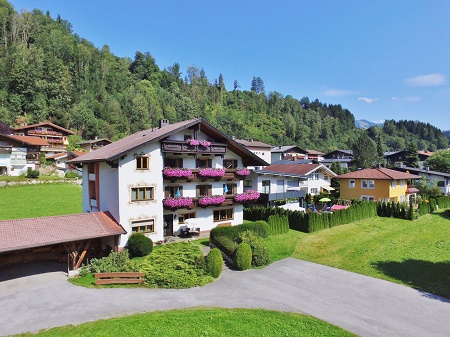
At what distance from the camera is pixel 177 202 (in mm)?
25750

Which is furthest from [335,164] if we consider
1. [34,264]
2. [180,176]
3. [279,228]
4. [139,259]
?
[34,264]

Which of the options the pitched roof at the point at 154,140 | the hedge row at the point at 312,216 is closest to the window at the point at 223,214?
the hedge row at the point at 312,216

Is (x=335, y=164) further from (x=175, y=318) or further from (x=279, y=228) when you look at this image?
(x=175, y=318)

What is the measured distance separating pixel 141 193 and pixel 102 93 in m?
93.1

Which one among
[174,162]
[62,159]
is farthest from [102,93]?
[174,162]

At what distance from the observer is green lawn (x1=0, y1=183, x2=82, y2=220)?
106ft

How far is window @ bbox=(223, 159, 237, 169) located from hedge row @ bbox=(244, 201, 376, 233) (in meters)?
6.71

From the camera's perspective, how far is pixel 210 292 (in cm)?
1712

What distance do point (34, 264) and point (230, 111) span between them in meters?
134

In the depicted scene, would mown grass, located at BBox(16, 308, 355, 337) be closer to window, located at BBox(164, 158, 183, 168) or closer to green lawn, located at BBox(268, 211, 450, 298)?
green lawn, located at BBox(268, 211, 450, 298)

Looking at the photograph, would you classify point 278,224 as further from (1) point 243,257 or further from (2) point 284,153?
(2) point 284,153

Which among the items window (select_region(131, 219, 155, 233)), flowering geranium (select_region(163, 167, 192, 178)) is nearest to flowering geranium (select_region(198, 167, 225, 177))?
flowering geranium (select_region(163, 167, 192, 178))

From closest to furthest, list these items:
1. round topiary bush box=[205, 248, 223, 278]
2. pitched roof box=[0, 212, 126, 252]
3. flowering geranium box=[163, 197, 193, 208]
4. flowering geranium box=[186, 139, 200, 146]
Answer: pitched roof box=[0, 212, 126, 252] → round topiary bush box=[205, 248, 223, 278] → flowering geranium box=[163, 197, 193, 208] → flowering geranium box=[186, 139, 200, 146]

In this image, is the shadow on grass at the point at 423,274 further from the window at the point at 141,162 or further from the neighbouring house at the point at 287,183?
the window at the point at 141,162
